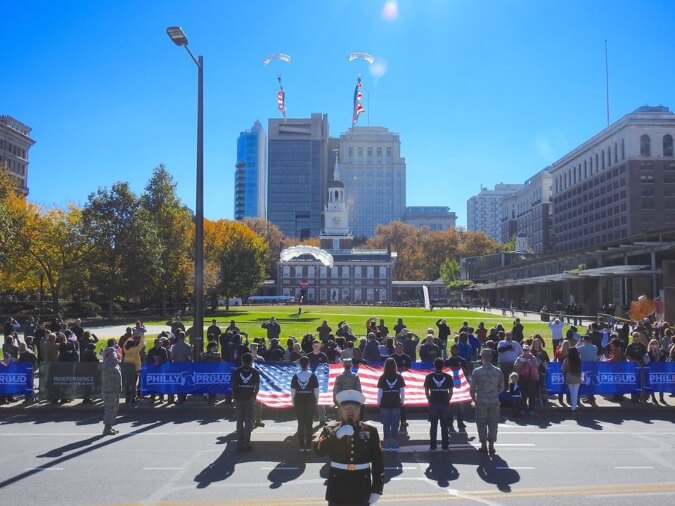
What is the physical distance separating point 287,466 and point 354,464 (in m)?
5.15

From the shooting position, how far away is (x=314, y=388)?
12.1m

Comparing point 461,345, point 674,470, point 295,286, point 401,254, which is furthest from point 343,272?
point 674,470

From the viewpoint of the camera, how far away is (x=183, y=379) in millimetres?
17000

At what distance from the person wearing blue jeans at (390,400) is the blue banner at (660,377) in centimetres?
923

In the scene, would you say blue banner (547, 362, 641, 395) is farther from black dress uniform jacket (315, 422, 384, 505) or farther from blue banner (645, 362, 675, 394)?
black dress uniform jacket (315, 422, 384, 505)

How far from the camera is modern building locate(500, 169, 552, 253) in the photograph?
152875mm

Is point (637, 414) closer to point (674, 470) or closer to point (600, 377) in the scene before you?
point (600, 377)

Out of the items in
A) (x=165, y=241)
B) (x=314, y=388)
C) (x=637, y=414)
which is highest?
(x=165, y=241)

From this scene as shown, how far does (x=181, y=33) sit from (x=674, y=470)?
14.4m

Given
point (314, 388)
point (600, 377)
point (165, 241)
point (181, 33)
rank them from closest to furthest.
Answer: point (314, 388) < point (181, 33) < point (600, 377) < point (165, 241)

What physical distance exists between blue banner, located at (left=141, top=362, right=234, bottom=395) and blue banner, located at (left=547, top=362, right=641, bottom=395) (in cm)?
902

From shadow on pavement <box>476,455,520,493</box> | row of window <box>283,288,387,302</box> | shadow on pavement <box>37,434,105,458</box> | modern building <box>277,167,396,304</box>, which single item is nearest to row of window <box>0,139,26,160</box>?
modern building <box>277,167,396,304</box>

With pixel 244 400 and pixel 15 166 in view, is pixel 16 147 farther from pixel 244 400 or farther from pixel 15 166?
pixel 244 400

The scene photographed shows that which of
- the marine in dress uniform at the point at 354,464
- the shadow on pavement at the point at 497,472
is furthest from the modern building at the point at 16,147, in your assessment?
the marine in dress uniform at the point at 354,464
